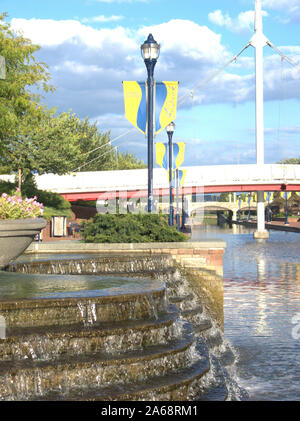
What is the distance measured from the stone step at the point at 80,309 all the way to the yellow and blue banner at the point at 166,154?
95.5 ft

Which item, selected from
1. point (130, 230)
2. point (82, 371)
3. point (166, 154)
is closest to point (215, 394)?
point (82, 371)

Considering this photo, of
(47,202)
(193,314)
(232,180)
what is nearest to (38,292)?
(193,314)

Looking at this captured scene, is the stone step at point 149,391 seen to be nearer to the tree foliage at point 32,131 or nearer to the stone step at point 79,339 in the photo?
the stone step at point 79,339

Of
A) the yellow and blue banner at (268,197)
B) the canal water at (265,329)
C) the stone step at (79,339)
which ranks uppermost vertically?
the yellow and blue banner at (268,197)

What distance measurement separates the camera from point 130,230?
51.1 feet

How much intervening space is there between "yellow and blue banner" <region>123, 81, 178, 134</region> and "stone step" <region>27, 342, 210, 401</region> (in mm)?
11743

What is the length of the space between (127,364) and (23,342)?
1.14m

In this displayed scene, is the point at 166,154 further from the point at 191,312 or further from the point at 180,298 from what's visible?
the point at 191,312

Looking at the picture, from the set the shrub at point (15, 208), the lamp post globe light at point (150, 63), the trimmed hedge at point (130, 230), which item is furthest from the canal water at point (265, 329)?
the shrub at point (15, 208)

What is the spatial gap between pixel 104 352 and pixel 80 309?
0.66 m

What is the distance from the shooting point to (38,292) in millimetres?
7855

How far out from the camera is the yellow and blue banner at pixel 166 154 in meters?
36.9
